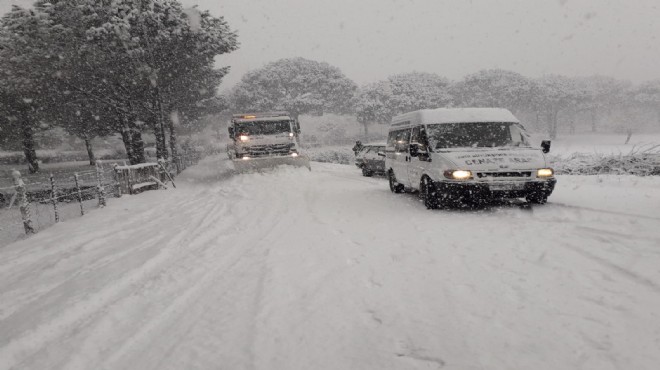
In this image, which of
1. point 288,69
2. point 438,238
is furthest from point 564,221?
point 288,69

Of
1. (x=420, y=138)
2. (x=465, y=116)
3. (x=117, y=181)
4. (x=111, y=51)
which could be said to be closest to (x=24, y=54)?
(x=111, y=51)

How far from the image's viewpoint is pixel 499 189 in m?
7.00

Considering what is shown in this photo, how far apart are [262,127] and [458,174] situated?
37.4 feet

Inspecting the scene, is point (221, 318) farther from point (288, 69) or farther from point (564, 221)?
point (288, 69)

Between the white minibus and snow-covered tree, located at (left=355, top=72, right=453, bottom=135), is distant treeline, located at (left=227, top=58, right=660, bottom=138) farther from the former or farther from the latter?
the white minibus

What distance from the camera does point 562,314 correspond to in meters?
3.04

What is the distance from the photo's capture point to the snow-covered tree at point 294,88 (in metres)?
58.7

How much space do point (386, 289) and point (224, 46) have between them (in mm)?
23743

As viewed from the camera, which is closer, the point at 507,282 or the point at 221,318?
the point at 221,318

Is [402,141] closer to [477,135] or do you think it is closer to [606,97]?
[477,135]

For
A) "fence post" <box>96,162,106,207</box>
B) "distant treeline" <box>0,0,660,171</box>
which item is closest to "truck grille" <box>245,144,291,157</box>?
"fence post" <box>96,162,106,207</box>

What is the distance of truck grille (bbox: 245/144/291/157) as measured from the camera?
16.3 meters

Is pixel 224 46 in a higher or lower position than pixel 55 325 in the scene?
higher

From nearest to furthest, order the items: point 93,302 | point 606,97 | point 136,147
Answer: point 93,302 < point 136,147 < point 606,97
